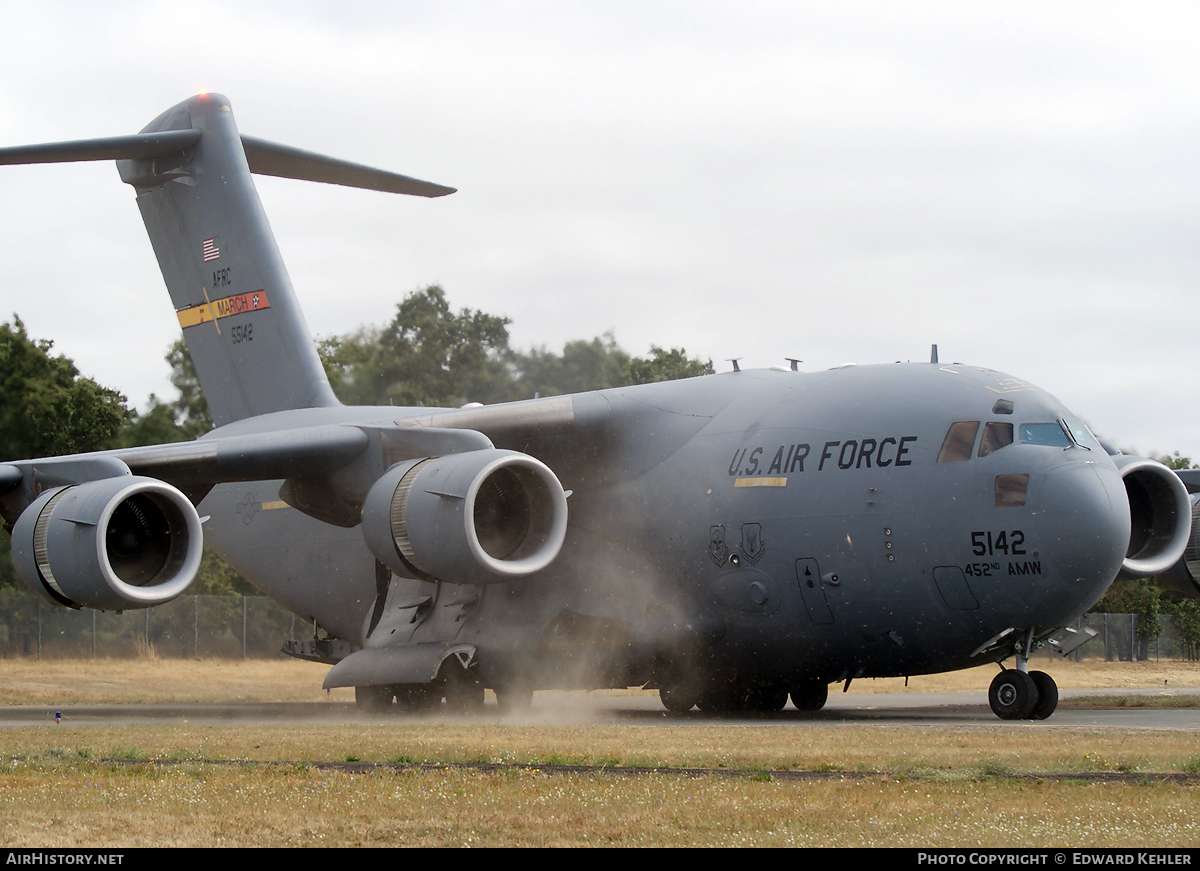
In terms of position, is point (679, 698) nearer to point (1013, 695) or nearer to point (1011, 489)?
point (1013, 695)

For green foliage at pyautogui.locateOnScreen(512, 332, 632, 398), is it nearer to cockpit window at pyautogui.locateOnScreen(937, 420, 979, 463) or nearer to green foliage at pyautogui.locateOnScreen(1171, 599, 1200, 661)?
cockpit window at pyautogui.locateOnScreen(937, 420, 979, 463)

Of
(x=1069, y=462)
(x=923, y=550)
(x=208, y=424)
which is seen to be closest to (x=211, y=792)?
(x=923, y=550)

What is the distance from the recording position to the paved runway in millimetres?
12383

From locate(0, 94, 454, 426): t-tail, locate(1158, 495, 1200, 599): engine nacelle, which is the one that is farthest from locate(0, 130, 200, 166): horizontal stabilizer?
locate(1158, 495, 1200, 599): engine nacelle

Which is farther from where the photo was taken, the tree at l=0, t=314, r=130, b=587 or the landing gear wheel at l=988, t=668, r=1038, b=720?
the tree at l=0, t=314, r=130, b=587

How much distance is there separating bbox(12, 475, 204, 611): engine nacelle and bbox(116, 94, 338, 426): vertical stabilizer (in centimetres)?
436

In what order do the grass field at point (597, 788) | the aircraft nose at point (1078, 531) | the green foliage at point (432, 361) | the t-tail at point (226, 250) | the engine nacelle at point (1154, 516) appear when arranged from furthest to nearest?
the green foliage at point (432, 361)
the t-tail at point (226, 250)
the engine nacelle at point (1154, 516)
the aircraft nose at point (1078, 531)
the grass field at point (597, 788)

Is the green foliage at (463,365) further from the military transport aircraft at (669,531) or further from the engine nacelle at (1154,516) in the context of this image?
the engine nacelle at (1154,516)

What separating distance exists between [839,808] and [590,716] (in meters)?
7.81

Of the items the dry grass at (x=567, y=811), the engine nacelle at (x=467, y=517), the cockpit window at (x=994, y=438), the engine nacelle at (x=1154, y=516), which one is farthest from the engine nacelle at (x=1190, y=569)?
the dry grass at (x=567, y=811)

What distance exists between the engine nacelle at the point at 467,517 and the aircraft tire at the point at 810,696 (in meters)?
3.72

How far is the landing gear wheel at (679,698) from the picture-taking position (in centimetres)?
1434

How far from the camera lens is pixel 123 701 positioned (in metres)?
18.1

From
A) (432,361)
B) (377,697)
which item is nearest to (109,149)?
(377,697)
